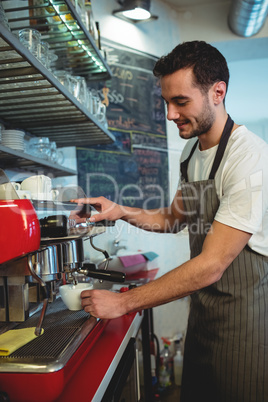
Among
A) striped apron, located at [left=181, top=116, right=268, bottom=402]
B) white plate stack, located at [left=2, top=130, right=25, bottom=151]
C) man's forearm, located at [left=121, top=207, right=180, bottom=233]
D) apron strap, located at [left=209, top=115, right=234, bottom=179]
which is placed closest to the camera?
striped apron, located at [left=181, top=116, right=268, bottom=402]

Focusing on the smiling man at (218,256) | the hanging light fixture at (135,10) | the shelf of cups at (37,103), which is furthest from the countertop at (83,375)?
the hanging light fixture at (135,10)

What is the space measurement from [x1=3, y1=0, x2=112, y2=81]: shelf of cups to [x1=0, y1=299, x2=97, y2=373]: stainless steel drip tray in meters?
1.25

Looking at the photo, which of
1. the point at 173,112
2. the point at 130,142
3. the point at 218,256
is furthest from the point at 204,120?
the point at 130,142

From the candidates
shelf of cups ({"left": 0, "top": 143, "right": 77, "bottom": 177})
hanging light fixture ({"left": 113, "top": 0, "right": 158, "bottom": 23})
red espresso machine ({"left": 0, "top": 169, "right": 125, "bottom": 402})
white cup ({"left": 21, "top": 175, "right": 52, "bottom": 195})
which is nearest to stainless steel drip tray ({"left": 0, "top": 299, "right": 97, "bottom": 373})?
red espresso machine ({"left": 0, "top": 169, "right": 125, "bottom": 402})

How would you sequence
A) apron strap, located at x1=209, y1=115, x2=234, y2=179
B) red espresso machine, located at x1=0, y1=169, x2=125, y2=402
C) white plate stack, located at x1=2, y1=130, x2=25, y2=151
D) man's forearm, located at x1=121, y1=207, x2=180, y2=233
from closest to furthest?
1. red espresso machine, located at x1=0, y1=169, x2=125, y2=402
2. apron strap, located at x1=209, y1=115, x2=234, y2=179
3. white plate stack, located at x1=2, y1=130, x2=25, y2=151
4. man's forearm, located at x1=121, y1=207, x2=180, y2=233

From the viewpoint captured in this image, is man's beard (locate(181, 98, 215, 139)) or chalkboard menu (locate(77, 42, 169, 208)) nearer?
man's beard (locate(181, 98, 215, 139))

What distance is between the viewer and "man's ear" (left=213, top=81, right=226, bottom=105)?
1379 mm

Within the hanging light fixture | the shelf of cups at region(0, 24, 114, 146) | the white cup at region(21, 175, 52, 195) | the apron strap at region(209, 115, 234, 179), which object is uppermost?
the hanging light fixture

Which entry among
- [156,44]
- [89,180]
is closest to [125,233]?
[89,180]

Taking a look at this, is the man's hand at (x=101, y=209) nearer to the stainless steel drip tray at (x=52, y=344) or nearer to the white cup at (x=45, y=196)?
the white cup at (x=45, y=196)

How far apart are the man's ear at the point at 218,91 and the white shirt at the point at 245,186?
14 cm

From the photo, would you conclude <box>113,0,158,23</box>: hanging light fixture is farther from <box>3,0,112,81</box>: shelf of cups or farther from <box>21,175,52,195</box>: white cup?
<box>21,175,52,195</box>: white cup

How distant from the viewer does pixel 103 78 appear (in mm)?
2477

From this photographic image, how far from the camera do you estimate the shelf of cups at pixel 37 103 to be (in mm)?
1233
